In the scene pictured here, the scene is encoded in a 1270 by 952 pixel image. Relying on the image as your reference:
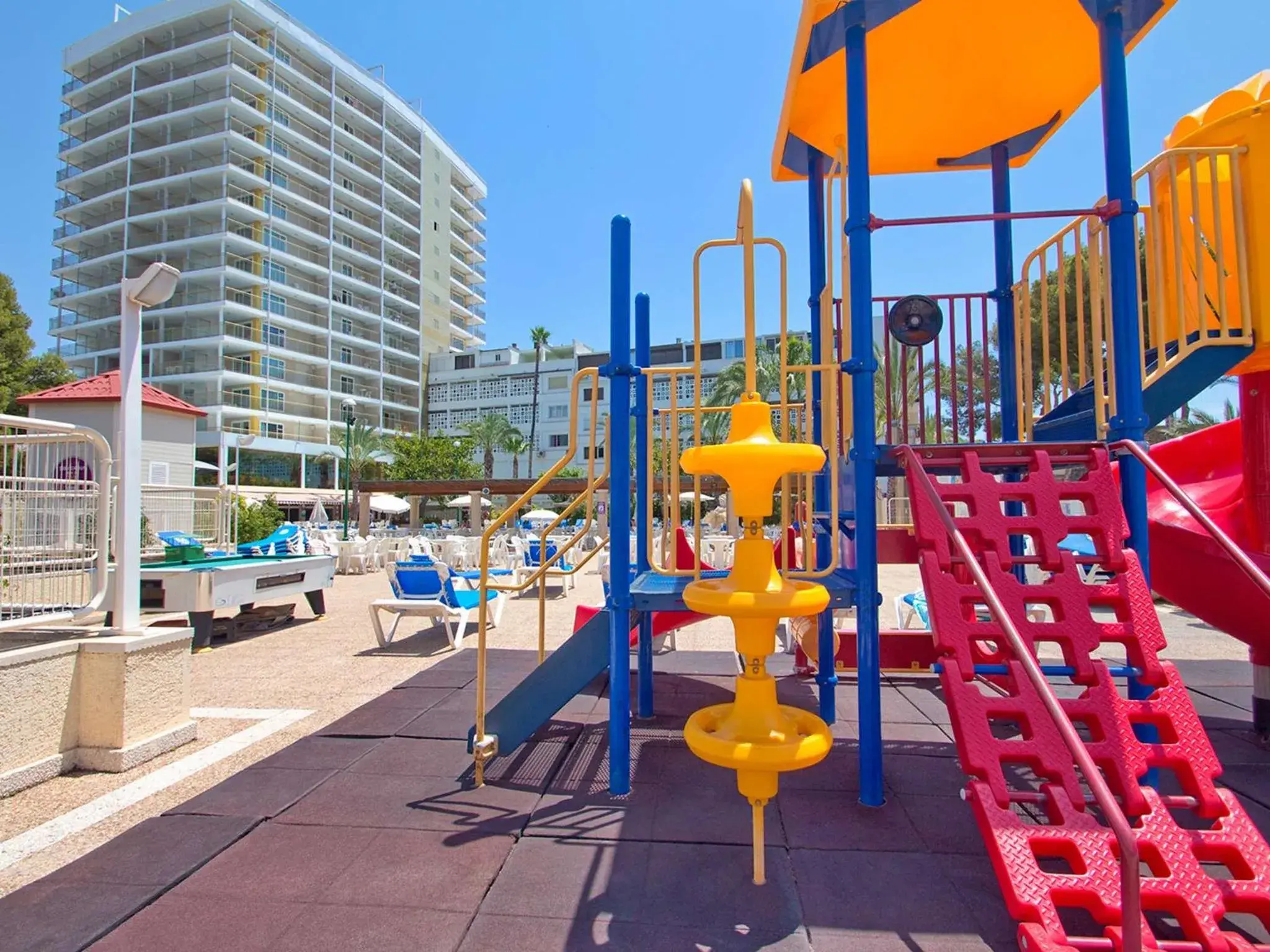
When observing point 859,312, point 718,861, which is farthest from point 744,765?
point 859,312

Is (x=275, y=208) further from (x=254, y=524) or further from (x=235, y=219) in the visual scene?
(x=254, y=524)

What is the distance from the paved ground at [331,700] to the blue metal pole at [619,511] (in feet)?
1.30

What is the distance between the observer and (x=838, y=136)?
16.4 feet

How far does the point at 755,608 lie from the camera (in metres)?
2.57

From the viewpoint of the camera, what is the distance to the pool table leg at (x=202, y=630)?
25.5 feet

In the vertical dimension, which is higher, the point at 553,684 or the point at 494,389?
the point at 494,389

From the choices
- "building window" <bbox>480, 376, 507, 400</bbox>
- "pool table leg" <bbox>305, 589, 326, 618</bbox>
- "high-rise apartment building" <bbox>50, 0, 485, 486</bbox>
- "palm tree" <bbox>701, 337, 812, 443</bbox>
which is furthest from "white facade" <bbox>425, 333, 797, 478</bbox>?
"pool table leg" <bbox>305, 589, 326, 618</bbox>

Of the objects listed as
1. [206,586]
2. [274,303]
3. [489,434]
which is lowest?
[206,586]

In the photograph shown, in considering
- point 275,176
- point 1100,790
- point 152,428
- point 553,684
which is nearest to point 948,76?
point 1100,790

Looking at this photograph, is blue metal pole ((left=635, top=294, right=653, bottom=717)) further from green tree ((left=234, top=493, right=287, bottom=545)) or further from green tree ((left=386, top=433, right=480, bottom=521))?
green tree ((left=386, top=433, right=480, bottom=521))

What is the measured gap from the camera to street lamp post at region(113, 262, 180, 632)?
14.4 ft

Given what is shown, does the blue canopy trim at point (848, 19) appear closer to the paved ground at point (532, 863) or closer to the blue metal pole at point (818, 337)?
the blue metal pole at point (818, 337)

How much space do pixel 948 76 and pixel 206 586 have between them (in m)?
8.57

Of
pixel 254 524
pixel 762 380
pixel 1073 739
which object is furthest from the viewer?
pixel 762 380
